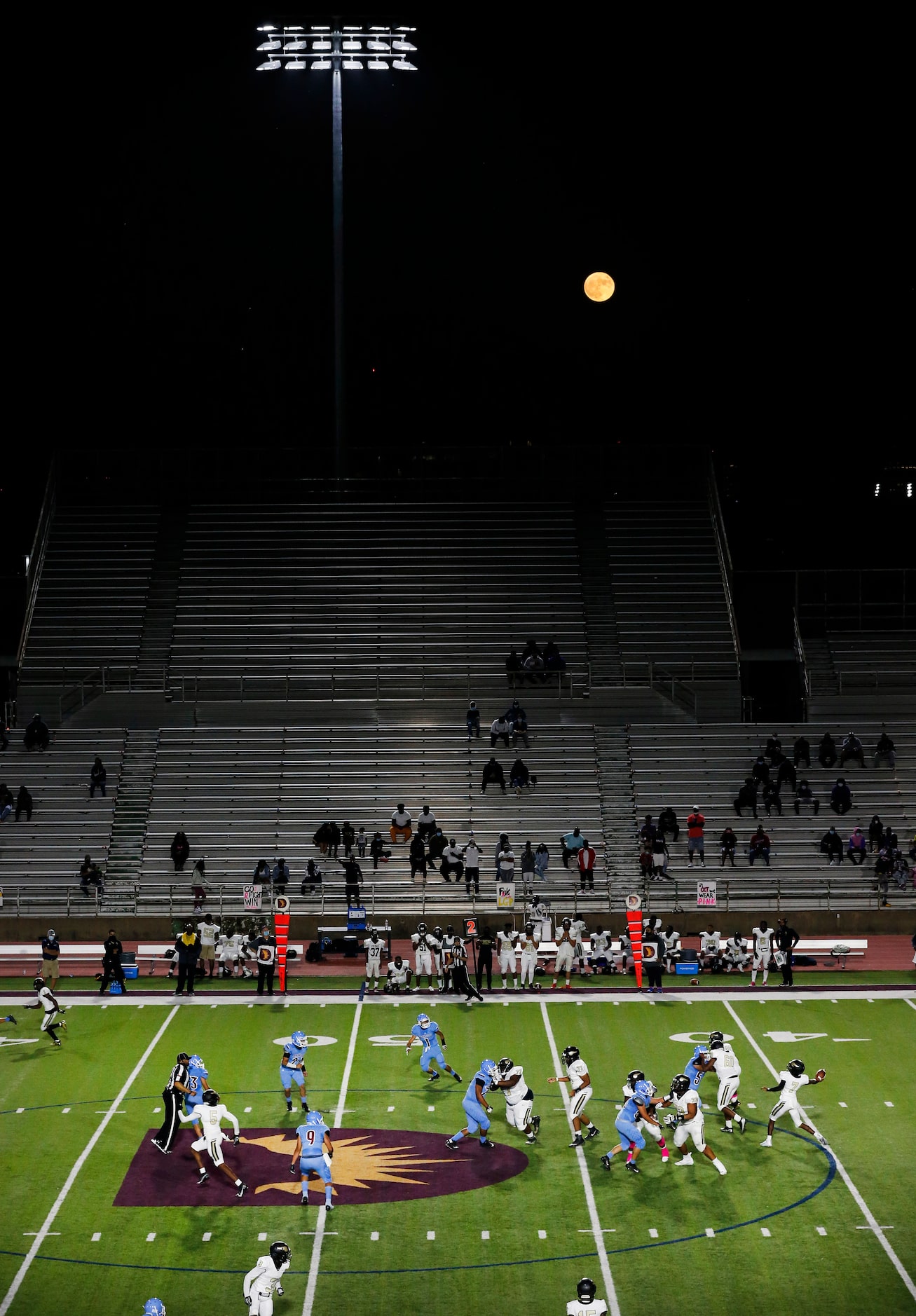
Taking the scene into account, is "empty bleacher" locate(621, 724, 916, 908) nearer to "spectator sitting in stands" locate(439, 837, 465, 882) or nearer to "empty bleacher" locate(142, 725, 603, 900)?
"empty bleacher" locate(142, 725, 603, 900)

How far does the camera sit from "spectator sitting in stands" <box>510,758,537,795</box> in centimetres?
3912

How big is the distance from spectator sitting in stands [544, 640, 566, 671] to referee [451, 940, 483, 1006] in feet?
48.1

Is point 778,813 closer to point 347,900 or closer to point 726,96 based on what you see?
point 347,900

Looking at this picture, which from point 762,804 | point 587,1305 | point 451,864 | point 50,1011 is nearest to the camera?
point 587,1305

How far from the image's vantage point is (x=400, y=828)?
37.5m

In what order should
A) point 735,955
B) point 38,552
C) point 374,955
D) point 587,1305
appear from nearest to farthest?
point 587,1305 → point 374,955 → point 735,955 → point 38,552

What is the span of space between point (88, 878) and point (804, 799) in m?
17.3

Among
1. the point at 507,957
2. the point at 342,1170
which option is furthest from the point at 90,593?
A: the point at 342,1170

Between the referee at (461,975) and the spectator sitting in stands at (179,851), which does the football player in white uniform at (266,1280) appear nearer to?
the referee at (461,975)

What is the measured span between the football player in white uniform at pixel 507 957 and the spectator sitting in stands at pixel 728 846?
7577mm

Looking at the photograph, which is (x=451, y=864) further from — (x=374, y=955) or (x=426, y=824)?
(x=374, y=955)

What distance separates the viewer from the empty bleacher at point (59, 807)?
37.4 meters

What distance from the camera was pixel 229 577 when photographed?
4688 centimetres

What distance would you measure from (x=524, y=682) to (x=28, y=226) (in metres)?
21.0
